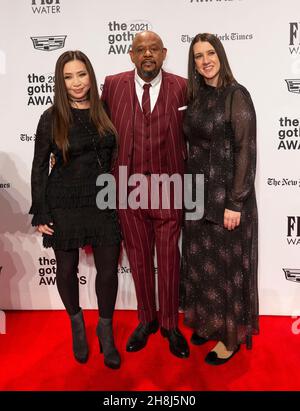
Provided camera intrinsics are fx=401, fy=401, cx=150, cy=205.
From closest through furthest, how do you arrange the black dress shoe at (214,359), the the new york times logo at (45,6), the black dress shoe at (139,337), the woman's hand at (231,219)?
the woman's hand at (231,219), the black dress shoe at (214,359), the black dress shoe at (139,337), the the new york times logo at (45,6)

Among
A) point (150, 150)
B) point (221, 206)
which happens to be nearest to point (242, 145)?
point (221, 206)

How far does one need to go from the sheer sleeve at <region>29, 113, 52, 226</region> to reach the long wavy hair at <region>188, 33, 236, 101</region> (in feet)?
2.68

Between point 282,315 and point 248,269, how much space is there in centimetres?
94

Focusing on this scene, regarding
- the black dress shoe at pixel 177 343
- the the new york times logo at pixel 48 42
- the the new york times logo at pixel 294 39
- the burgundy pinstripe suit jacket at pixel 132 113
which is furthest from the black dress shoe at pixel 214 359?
the the new york times logo at pixel 48 42

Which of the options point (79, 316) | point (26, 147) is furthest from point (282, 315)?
point (26, 147)

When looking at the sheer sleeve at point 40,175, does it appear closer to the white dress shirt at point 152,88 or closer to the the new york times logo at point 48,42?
the white dress shirt at point 152,88

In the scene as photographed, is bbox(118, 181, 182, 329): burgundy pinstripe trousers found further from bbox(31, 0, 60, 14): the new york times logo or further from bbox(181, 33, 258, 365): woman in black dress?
bbox(31, 0, 60, 14): the new york times logo

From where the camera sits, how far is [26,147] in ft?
9.18

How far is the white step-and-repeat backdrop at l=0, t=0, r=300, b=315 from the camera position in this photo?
252cm

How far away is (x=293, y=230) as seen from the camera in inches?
108

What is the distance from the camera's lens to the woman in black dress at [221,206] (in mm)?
2055

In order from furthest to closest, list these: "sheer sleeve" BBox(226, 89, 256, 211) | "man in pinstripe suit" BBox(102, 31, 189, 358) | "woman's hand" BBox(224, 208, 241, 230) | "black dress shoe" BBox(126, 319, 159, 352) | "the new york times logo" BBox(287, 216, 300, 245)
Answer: "the new york times logo" BBox(287, 216, 300, 245) → "black dress shoe" BBox(126, 319, 159, 352) → "man in pinstripe suit" BBox(102, 31, 189, 358) → "woman's hand" BBox(224, 208, 241, 230) → "sheer sleeve" BBox(226, 89, 256, 211)

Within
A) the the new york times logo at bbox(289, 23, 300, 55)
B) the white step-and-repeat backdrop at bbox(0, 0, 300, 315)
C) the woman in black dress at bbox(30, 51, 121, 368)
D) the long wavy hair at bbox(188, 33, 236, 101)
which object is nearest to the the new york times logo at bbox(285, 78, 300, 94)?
the white step-and-repeat backdrop at bbox(0, 0, 300, 315)

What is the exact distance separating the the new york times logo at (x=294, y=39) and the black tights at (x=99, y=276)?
5.40 ft
